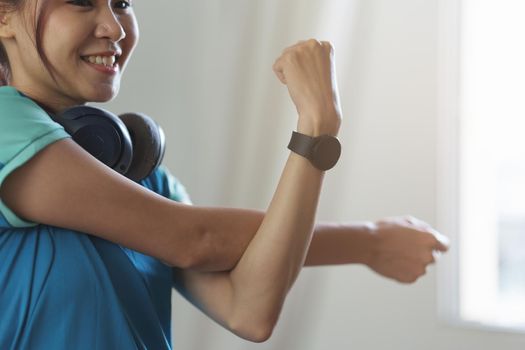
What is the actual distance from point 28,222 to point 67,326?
158 millimetres

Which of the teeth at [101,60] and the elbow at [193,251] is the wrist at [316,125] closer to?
the elbow at [193,251]

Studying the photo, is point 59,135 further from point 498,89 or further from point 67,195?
point 498,89

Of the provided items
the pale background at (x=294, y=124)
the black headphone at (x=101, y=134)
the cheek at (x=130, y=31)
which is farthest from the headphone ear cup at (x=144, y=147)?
the pale background at (x=294, y=124)

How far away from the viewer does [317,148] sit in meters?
1.04

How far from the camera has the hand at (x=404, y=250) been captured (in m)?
1.31

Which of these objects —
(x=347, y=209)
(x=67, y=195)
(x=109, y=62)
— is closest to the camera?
(x=67, y=195)

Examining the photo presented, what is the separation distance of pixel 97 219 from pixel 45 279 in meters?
0.11

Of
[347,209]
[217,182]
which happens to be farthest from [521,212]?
[217,182]

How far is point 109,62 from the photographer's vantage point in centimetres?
117

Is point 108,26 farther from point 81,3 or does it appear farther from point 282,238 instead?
point 282,238

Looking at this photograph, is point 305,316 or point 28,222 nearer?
point 28,222

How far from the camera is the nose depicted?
1.13 metres

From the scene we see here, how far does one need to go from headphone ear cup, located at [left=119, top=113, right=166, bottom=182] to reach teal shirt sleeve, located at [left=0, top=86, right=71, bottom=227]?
0.19 m

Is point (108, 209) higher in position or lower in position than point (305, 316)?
higher
